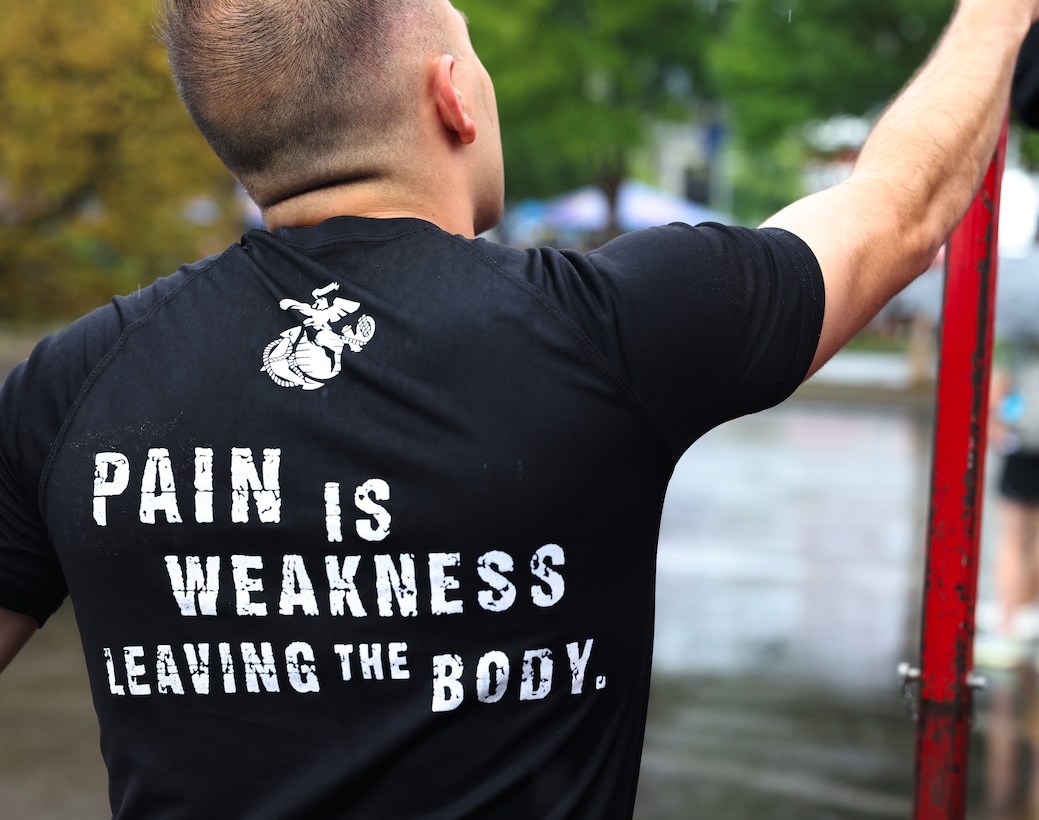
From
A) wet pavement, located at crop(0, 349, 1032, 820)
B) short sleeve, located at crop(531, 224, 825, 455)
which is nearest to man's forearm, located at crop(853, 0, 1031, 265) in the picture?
short sleeve, located at crop(531, 224, 825, 455)

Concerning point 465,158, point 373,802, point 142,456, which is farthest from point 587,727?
point 465,158

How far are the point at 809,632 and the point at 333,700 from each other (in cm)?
528

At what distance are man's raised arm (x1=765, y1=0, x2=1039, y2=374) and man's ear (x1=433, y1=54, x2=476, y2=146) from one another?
1.19 ft

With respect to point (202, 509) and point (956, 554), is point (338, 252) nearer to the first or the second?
point (202, 509)

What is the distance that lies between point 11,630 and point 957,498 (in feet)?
4.36

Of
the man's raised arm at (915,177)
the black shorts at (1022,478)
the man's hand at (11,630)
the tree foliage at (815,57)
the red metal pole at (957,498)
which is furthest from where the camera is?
the tree foliage at (815,57)

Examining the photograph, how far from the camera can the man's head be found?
1281mm

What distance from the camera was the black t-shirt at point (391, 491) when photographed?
4.01 feet

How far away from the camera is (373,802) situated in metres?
1.25

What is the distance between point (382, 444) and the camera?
1221 mm

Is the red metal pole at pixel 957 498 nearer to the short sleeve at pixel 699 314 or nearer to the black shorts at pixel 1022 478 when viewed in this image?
the short sleeve at pixel 699 314

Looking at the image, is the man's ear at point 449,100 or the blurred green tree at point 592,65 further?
the blurred green tree at point 592,65

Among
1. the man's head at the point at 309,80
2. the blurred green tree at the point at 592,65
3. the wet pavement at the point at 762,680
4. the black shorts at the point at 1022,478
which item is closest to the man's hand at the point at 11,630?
the man's head at the point at 309,80

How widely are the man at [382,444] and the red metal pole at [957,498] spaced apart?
52 cm
